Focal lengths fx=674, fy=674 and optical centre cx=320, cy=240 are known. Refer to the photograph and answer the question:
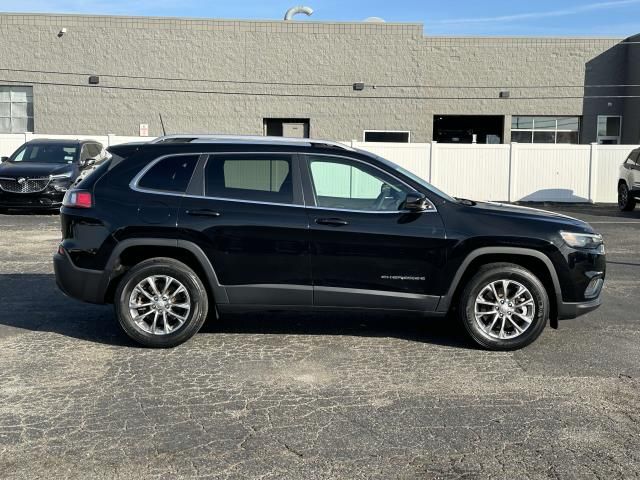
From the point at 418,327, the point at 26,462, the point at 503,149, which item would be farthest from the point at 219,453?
the point at 503,149

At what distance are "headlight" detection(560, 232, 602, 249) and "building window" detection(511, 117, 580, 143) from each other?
23.6 meters

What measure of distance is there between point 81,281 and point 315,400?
2513 mm

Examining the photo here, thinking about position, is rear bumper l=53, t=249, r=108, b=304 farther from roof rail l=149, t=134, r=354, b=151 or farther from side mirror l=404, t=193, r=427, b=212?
side mirror l=404, t=193, r=427, b=212

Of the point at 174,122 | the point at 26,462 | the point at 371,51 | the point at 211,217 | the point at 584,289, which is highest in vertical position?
the point at 371,51

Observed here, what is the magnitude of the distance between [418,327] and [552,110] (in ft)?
78.7

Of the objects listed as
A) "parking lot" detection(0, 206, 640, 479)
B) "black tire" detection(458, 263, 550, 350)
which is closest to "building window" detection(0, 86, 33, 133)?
"parking lot" detection(0, 206, 640, 479)

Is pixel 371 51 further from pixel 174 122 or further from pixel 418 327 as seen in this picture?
pixel 418 327

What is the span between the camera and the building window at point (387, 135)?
92.1 ft

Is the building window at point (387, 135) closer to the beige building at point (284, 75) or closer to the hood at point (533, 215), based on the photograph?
the beige building at point (284, 75)

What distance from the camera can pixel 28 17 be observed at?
2725 cm

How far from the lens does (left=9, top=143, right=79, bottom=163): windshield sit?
1670 cm

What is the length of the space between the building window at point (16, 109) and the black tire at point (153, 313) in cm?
2506

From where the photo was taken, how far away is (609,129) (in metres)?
28.9

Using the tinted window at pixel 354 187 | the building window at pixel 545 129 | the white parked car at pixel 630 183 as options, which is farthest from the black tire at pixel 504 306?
the building window at pixel 545 129
